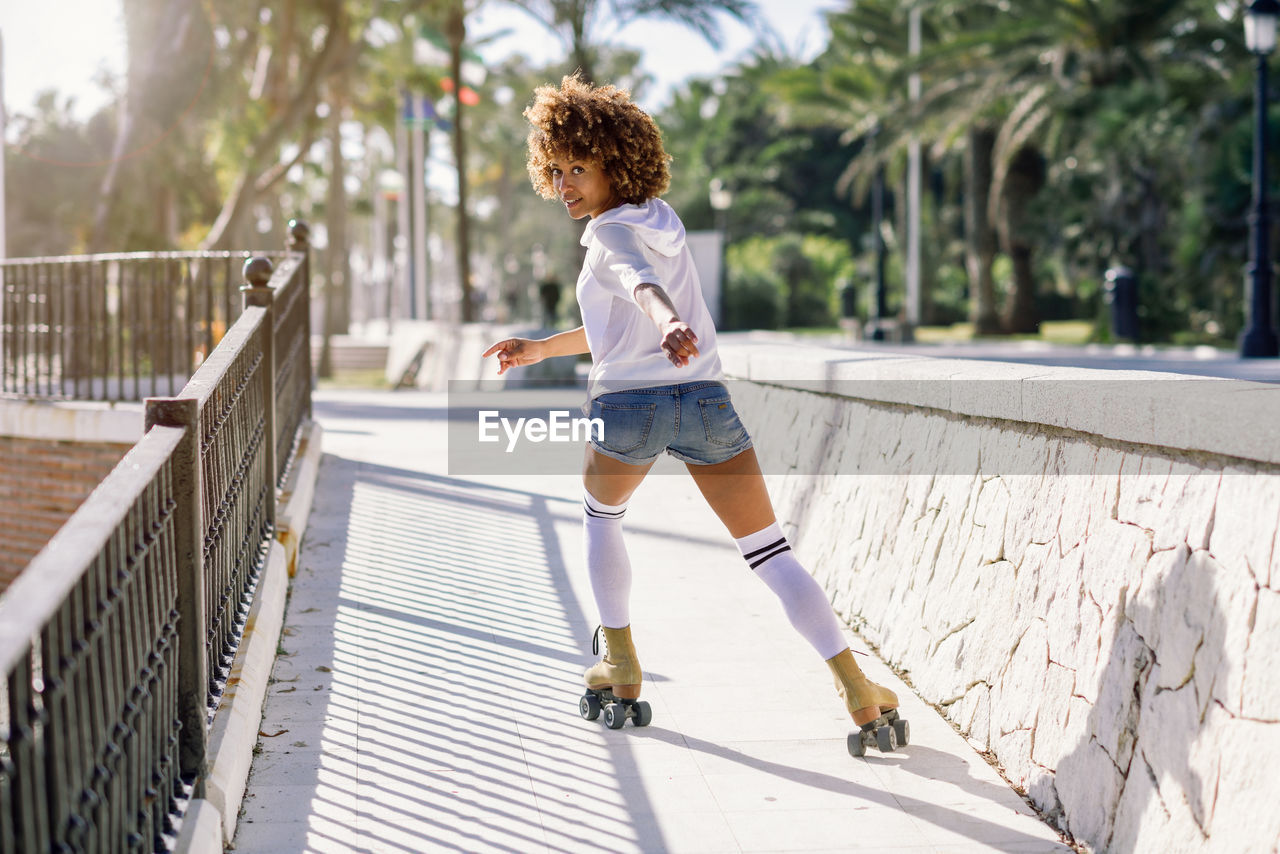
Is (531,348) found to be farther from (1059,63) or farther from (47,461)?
(1059,63)

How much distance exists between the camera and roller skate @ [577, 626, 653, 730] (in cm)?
408

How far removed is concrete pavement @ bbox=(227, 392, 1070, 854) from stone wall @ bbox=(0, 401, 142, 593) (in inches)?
146

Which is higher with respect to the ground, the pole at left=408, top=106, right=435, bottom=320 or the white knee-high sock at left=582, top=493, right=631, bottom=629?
the pole at left=408, top=106, right=435, bottom=320

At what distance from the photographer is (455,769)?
150 inches

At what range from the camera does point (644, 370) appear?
147 inches

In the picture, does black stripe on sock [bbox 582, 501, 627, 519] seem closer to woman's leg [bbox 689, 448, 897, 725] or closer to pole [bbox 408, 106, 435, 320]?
woman's leg [bbox 689, 448, 897, 725]

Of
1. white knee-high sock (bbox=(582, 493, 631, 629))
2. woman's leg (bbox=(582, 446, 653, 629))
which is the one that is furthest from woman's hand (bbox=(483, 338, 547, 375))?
white knee-high sock (bbox=(582, 493, 631, 629))

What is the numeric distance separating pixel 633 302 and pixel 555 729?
1.42 meters

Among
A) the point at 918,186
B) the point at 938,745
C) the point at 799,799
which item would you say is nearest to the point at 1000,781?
the point at 938,745

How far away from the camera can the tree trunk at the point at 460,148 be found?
26.2m

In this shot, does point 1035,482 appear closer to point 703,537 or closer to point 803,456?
point 803,456

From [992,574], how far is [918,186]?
2801 centimetres

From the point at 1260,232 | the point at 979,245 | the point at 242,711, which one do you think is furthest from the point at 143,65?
the point at 242,711

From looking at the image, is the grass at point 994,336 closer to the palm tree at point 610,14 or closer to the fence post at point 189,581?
the palm tree at point 610,14
